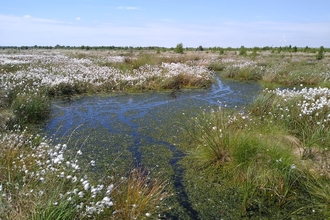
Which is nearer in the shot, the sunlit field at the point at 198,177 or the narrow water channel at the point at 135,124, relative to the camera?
the sunlit field at the point at 198,177

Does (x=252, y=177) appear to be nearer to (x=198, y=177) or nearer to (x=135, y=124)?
(x=198, y=177)

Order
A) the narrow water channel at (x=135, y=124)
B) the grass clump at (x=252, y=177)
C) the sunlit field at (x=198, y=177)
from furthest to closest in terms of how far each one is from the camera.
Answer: the narrow water channel at (x=135, y=124), the grass clump at (x=252, y=177), the sunlit field at (x=198, y=177)

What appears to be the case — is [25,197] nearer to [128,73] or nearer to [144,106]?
[144,106]

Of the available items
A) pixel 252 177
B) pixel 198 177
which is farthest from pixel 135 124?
pixel 252 177

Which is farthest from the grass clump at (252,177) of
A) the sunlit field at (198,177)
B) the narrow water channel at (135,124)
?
the narrow water channel at (135,124)

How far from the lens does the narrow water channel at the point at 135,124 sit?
20.0 ft

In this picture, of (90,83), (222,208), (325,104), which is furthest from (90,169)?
(90,83)

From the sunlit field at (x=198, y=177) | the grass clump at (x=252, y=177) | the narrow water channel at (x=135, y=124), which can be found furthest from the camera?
the narrow water channel at (x=135, y=124)

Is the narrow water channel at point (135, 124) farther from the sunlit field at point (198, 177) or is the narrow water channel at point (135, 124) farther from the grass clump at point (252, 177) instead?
the grass clump at point (252, 177)

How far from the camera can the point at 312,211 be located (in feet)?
13.3

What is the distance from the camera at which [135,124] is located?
8719mm

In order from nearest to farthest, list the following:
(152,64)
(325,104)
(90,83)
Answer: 1. (325,104)
2. (90,83)
3. (152,64)

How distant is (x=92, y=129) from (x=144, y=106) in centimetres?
346

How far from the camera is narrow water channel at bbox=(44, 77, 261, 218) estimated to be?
610cm
